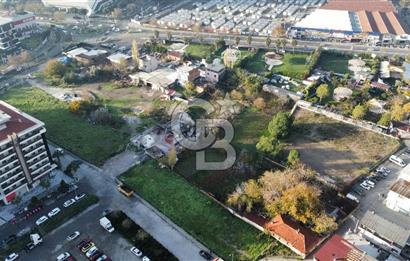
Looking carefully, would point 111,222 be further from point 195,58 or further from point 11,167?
point 195,58

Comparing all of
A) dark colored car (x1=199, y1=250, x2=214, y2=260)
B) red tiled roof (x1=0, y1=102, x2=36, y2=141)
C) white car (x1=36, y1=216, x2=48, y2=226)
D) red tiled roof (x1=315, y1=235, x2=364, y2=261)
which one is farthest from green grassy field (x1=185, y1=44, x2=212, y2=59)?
red tiled roof (x1=315, y1=235, x2=364, y2=261)

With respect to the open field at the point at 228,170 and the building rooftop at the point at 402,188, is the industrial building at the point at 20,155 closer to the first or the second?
the open field at the point at 228,170

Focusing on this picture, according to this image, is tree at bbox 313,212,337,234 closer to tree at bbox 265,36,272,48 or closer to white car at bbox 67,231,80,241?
white car at bbox 67,231,80,241

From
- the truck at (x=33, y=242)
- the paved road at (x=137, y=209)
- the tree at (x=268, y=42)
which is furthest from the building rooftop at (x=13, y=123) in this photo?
the tree at (x=268, y=42)

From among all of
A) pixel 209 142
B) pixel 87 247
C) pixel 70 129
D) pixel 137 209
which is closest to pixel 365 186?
pixel 209 142

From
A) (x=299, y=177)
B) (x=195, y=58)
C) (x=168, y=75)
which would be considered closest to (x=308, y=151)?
(x=299, y=177)
